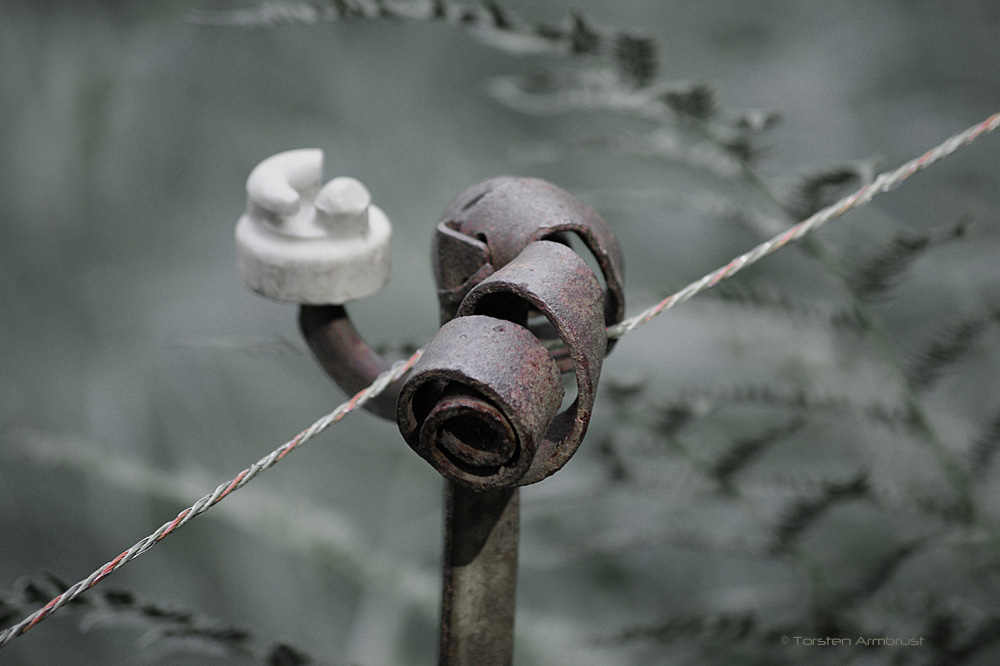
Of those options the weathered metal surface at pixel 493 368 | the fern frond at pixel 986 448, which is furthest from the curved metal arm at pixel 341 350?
the fern frond at pixel 986 448

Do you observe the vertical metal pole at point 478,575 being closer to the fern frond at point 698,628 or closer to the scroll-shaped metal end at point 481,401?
the scroll-shaped metal end at point 481,401

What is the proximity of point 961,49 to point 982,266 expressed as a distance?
0.31 metres

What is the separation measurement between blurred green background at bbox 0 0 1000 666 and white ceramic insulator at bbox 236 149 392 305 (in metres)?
0.68

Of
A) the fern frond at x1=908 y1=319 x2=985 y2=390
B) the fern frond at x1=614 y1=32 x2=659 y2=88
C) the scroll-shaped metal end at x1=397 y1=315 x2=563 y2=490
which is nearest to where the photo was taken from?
the scroll-shaped metal end at x1=397 y1=315 x2=563 y2=490

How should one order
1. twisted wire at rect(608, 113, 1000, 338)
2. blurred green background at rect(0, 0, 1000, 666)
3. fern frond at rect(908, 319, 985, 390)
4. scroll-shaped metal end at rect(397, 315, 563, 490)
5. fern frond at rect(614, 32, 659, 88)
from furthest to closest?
1. blurred green background at rect(0, 0, 1000, 666)
2. fern frond at rect(908, 319, 985, 390)
3. fern frond at rect(614, 32, 659, 88)
4. twisted wire at rect(608, 113, 1000, 338)
5. scroll-shaped metal end at rect(397, 315, 563, 490)

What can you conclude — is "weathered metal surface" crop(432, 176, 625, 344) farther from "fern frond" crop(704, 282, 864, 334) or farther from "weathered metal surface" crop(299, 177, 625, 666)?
"fern frond" crop(704, 282, 864, 334)

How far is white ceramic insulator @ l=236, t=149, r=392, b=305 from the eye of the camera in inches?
17.4

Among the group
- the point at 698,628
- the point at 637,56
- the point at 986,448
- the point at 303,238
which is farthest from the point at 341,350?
the point at 986,448

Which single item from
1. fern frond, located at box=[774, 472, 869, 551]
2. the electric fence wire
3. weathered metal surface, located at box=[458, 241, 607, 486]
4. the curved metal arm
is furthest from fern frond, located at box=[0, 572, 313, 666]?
fern frond, located at box=[774, 472, 869, 551]

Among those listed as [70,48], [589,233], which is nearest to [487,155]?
[70,48]

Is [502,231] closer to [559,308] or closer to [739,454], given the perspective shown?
[559,308]

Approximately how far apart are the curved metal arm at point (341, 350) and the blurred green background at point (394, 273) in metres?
0.66

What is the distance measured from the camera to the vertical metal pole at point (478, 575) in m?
0.41

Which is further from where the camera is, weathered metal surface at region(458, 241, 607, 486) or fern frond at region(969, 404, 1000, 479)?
fern frond at region(969, 404, 1000, 479)
